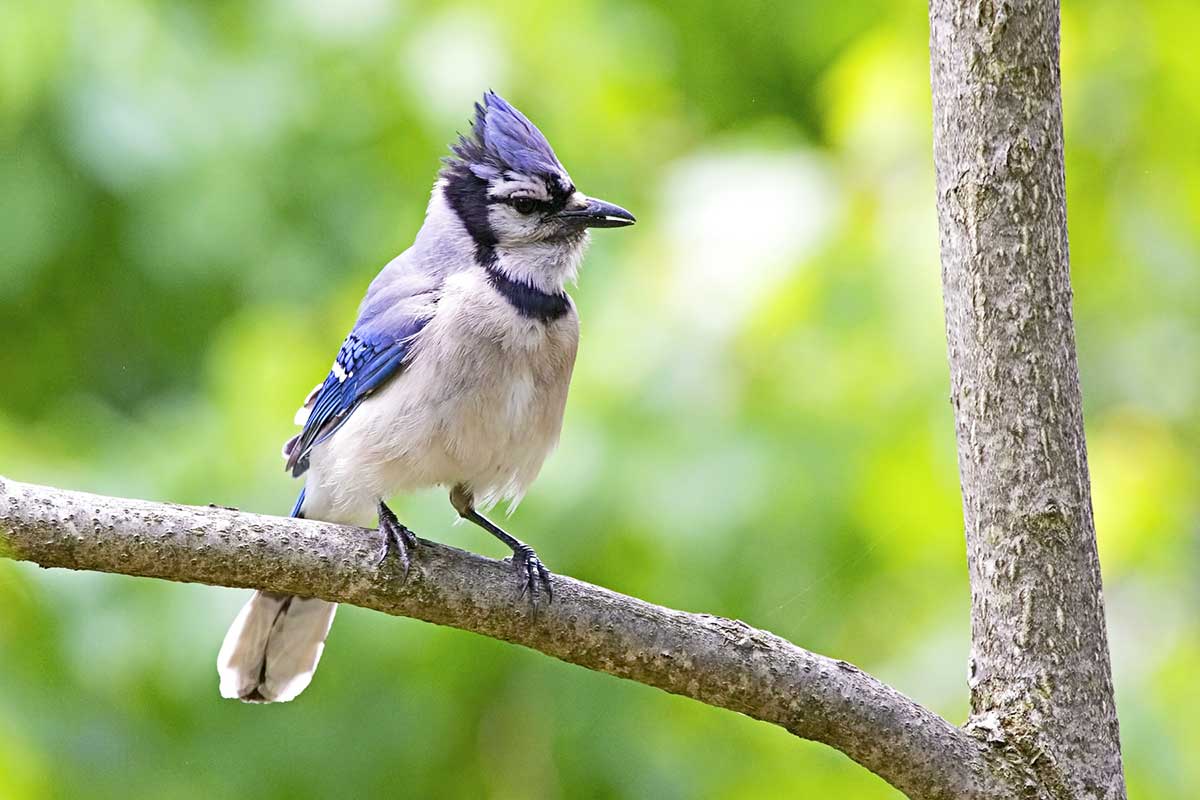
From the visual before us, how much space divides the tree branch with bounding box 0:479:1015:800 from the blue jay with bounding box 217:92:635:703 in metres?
0.30

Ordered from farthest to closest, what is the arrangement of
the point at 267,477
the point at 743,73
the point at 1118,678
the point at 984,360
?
the point at 743,73
the point at 267,477
the point at 1118,678
the point at 984,360

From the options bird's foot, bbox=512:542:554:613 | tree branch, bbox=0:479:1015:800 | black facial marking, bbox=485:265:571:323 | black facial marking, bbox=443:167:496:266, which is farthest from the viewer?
black facial marking, bbox=443:167:496:266

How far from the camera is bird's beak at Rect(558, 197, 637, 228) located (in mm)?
2801

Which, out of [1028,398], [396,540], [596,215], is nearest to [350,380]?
[596,215]

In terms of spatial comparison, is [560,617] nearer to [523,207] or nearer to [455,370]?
[455,370]

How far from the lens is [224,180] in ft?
11.6

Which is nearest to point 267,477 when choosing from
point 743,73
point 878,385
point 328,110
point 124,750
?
point 124,750

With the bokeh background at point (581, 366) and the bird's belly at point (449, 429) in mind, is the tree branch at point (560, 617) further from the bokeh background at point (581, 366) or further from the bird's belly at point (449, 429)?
the bokeh background at point (581, 366)

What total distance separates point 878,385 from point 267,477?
1303 mm

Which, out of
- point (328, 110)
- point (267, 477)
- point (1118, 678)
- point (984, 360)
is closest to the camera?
point (984, 360)

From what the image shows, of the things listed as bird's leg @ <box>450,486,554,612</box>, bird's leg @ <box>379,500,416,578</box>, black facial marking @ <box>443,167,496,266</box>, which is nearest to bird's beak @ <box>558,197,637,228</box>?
black facial marking @ <box>443,167,496,266</box>

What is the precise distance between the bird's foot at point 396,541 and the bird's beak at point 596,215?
29.4 inches

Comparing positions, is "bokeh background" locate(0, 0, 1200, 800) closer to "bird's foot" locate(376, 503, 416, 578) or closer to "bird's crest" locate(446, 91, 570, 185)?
"bird's crest" locate(446, 91, 570, 185)

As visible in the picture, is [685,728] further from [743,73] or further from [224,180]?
[743,73]
